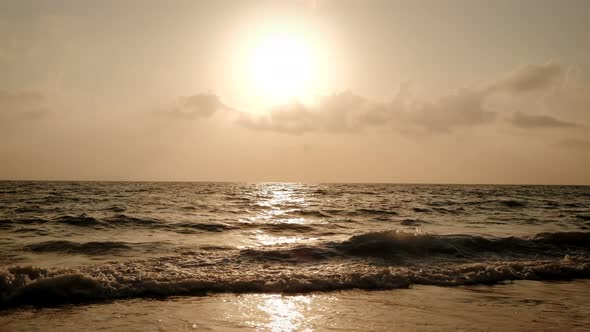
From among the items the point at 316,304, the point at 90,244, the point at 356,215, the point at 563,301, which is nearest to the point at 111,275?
the point at 316,304

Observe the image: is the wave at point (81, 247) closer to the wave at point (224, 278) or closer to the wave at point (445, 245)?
the wave at point (224, 278)

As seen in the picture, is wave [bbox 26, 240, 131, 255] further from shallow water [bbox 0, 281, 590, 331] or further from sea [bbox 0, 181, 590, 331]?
shallow water [bbox 0, 281, 590, 331]

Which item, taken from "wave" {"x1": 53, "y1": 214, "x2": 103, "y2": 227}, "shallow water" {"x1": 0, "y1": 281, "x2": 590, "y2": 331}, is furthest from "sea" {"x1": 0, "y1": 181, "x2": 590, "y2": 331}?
"wave" {"x1": 53, "y1": 214, "x2": 103, "y2": 227}

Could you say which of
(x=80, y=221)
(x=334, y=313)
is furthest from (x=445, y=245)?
(x=80, y=221)

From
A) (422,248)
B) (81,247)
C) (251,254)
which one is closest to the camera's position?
(251,254)

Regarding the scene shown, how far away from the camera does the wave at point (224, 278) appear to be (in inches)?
364

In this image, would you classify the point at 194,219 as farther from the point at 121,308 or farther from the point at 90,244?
the point at 121,308

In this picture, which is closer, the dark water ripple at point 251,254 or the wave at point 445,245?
the dark water ripple at point 251,254

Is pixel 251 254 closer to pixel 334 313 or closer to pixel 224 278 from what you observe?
pixel 224 278

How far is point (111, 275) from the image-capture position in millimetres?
10367

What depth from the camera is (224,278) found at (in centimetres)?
1072

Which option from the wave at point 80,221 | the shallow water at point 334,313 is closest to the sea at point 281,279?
the shallow water at point 334,313

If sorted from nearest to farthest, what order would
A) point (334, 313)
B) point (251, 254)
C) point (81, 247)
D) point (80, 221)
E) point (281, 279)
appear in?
point (334, 313), point (281, 279), point (251, 254), point (81, 247), point (80, 221)

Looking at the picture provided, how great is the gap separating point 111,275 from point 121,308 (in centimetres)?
225
